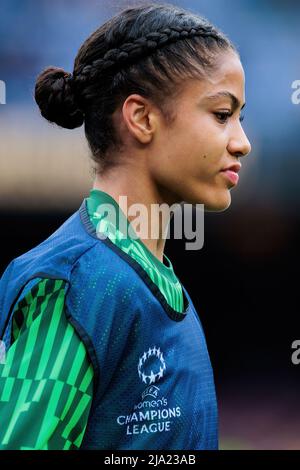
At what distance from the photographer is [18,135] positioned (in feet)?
7.48

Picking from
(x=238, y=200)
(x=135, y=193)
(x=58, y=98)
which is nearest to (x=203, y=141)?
(x=135, y=193)

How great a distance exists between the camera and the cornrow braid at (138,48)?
1.00 m

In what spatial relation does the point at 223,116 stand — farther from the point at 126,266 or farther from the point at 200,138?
the point at 126,266

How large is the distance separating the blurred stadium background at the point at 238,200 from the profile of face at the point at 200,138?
1.31m

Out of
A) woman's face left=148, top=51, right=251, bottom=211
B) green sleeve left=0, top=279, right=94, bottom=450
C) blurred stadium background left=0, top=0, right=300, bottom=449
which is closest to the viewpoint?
green sleeve left=0, top=279, right=94, bottom=450

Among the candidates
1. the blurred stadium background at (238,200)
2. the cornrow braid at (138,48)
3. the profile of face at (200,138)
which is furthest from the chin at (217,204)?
the blurred stadium background at (238,200)

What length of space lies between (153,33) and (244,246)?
57.8 inches

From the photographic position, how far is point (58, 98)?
1.06 meters

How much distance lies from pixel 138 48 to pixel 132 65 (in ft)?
0.08

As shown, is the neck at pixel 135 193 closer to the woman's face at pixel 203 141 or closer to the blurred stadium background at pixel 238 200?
the woman's face at pixel 203 141

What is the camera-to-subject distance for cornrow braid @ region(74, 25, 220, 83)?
1.00 m

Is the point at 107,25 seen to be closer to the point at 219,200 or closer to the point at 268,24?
the point at 219,200

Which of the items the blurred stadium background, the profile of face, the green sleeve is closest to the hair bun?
the profile of face

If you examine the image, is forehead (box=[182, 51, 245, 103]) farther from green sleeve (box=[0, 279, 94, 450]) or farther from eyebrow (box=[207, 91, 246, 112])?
green sleeve (box=[0, 279, 94, 450])
